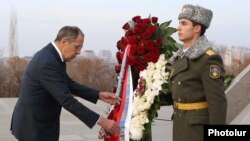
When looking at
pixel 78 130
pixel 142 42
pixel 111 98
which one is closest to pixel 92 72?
pixel 78 130

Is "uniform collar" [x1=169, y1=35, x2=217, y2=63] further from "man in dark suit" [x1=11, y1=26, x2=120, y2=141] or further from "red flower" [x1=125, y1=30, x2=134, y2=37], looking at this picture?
"man in dark suit" [x1=11, y1=26, x2=120, y2=141]

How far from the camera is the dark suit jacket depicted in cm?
371

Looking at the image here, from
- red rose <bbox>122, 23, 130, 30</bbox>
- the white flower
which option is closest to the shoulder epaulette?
the white flower

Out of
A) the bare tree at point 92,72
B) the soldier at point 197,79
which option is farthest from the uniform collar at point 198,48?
the bare tree at point 92,72

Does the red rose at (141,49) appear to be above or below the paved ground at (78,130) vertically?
above

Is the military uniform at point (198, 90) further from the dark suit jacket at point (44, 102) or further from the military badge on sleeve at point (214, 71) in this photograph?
the dark suit jacket at point (44, 102)

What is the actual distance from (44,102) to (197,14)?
144cm

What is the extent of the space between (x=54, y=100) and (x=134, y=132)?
0.75m

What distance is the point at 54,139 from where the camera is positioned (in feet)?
13.0

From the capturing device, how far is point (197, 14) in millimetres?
3438

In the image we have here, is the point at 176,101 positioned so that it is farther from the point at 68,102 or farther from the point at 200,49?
the point at 68,102

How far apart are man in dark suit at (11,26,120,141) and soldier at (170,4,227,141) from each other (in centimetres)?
71

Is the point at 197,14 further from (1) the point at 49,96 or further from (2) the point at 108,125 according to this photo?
(1) the point at 49,96

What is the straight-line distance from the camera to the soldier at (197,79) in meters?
3.26
